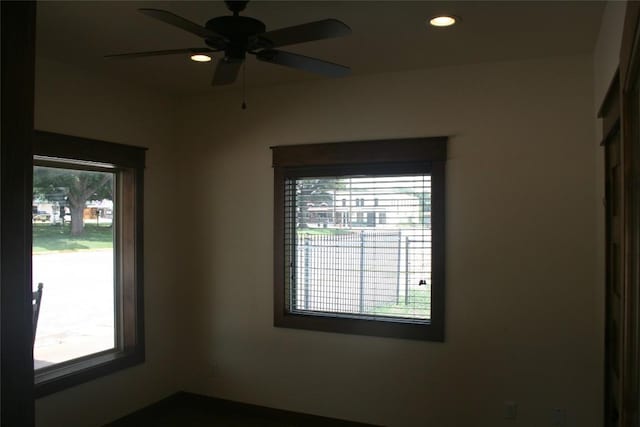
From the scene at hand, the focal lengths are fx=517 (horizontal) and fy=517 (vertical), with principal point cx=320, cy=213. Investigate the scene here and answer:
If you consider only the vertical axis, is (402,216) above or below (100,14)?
below

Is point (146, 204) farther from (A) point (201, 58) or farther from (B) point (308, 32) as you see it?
(B) point (308, 32)

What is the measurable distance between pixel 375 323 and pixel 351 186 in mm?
1051

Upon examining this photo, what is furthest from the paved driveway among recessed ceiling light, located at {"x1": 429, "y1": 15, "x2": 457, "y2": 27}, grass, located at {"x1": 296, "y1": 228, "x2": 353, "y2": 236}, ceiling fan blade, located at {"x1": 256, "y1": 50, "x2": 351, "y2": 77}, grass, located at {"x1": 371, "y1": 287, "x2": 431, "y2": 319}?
recessed ceiling light, located at {"x1": 429, "y1": 15, "x2": 457, "y2": 27}

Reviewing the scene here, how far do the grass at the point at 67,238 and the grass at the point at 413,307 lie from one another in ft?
7.32

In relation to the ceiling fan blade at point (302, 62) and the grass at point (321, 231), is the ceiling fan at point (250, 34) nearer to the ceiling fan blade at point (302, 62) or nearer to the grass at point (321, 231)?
the ceiling fan blade at point (302, 62)

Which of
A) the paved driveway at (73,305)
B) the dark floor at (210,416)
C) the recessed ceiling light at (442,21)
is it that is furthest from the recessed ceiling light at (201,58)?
the dark floor at (210,416)

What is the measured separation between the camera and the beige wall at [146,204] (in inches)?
139

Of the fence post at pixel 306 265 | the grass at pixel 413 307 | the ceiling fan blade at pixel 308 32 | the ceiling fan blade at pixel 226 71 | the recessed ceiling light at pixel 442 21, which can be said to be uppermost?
the recessed ceiling light at pixel 442 21

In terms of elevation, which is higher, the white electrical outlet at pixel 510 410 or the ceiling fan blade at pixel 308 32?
the ceiling fan blade at pixel 308 32

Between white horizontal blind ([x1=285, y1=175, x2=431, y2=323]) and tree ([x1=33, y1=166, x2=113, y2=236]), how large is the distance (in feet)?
4.76

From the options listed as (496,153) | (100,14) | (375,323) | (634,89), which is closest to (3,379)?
(634,89)

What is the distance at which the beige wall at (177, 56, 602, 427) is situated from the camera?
3.38 metres

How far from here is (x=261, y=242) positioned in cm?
427

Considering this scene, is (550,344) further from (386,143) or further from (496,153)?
(386,143)
